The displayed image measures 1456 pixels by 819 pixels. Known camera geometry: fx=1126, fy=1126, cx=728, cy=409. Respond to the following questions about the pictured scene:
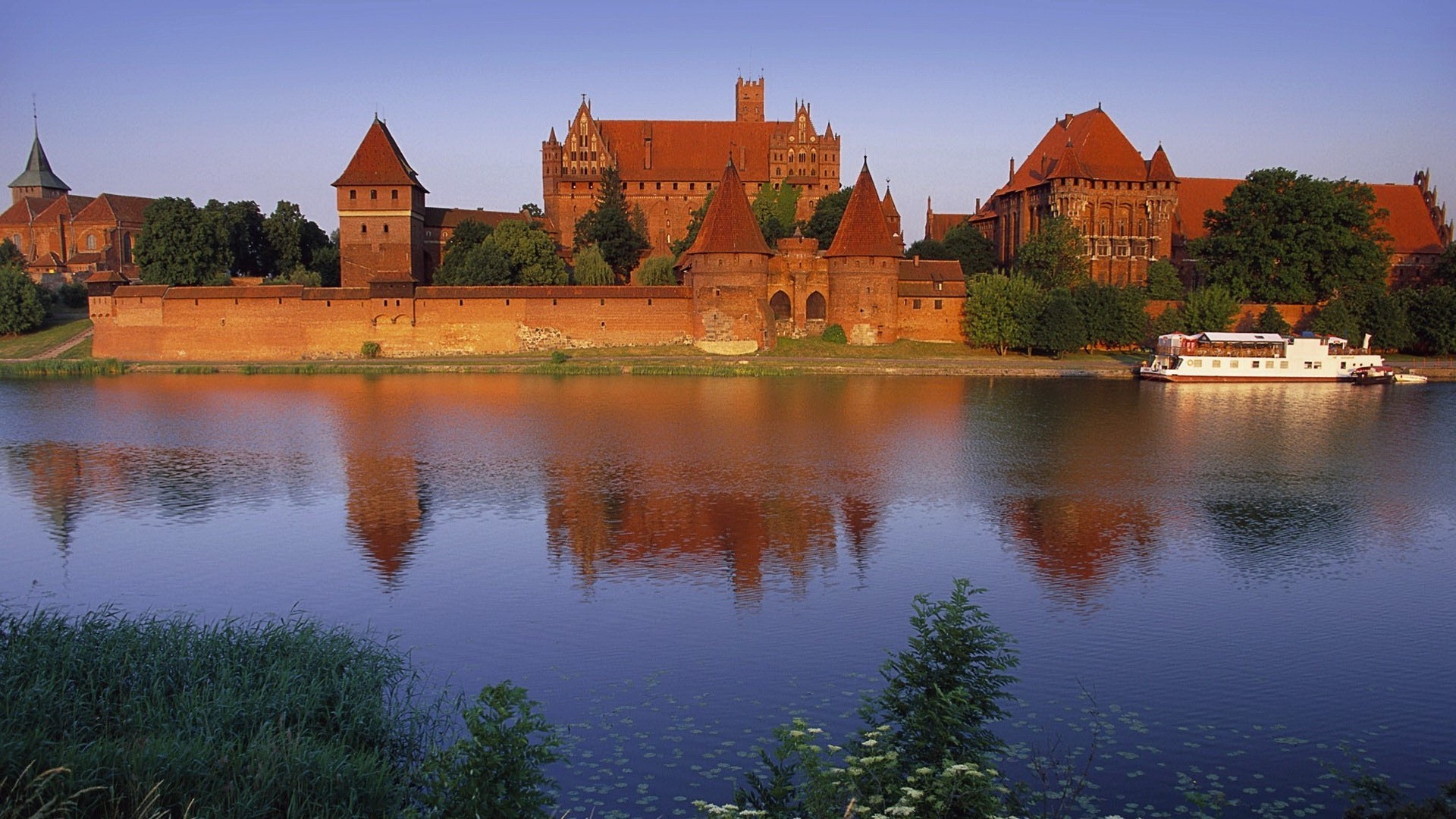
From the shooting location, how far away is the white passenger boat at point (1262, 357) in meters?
30.6

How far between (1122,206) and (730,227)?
54.3 feet

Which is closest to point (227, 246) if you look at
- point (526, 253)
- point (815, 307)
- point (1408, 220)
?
point (526, 253)

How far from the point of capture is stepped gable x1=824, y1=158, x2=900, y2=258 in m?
34.2

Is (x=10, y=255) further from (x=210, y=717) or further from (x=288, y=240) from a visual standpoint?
(x=210, y=717)

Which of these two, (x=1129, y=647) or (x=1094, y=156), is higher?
(x=1094, y=156)

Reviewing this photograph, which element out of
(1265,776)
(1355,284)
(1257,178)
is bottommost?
(1265,776)

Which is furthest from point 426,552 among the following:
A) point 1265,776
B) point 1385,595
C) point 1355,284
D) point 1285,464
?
point 1355,284

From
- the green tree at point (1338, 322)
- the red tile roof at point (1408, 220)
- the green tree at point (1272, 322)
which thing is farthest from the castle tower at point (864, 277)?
the red tile roof at point (1408, 220)

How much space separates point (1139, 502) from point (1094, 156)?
103 ft

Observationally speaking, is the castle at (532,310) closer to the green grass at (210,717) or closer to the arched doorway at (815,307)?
the arched doorway at (815,307)

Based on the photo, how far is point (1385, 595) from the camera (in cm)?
914

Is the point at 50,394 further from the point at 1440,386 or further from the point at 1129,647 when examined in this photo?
the point at 1440,386

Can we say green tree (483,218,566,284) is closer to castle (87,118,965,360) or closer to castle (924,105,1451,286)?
castle (87,118,965,360)

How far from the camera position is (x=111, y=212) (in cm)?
4919
